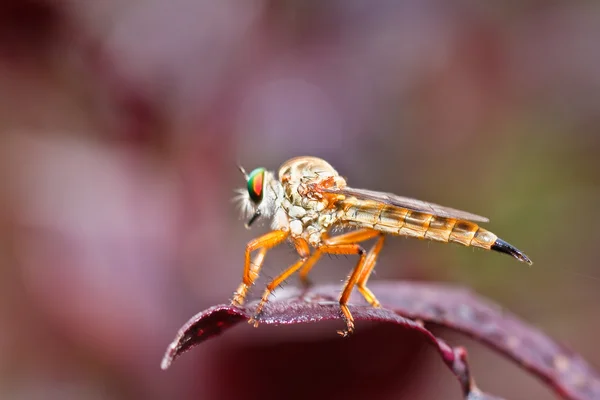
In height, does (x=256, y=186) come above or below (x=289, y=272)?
above

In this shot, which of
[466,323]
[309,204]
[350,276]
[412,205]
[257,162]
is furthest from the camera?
[257,162]

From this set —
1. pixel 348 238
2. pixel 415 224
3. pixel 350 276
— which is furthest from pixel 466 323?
pixel 348 238

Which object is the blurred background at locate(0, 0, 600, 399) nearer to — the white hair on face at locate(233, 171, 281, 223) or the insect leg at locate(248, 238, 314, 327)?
the insect leg at locate(248, 238, 314, 327)

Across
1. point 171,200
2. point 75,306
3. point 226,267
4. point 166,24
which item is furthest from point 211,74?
point 75,306

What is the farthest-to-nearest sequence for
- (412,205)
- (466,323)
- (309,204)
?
(309,204)
(412,205)
(466,323)

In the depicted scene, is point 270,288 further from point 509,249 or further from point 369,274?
point 509,249

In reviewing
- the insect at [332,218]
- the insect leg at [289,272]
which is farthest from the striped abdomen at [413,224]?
the insect leg at [289,272]

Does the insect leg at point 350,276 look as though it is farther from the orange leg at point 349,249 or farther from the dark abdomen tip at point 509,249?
the dark abdomen tip at point 509,249
